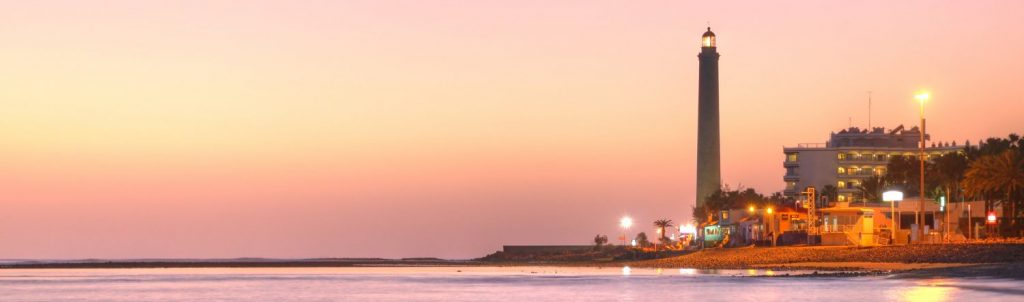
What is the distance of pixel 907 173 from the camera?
15912 cm

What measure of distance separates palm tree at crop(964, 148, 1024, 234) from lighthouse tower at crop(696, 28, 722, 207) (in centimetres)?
5200

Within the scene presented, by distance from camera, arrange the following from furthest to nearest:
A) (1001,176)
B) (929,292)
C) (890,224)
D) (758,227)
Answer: (758,227) < (890,224) < (1001,176) < (929,292)

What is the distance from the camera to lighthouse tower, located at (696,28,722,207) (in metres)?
157

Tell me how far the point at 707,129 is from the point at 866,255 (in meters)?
77.1

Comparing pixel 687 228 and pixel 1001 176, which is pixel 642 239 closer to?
pixel 687 228

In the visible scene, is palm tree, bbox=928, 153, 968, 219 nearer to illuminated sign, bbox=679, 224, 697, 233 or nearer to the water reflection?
illuminated sign, bbox=679, 224, 697, 233

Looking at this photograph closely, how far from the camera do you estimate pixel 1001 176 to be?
334 feet

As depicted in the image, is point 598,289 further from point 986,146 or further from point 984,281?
point 986,146

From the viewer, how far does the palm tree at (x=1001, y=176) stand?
101 m

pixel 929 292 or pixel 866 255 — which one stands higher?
pixel 866 255

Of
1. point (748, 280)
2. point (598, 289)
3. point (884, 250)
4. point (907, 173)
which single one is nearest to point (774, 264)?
point (884, 250)

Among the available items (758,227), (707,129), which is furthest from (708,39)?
(758,227)

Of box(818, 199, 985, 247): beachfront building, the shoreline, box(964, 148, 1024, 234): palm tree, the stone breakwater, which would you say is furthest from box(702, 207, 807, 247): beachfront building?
the shoreline

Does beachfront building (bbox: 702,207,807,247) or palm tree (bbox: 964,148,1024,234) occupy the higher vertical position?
palm tree (bbox: 964,148,1024,234)
